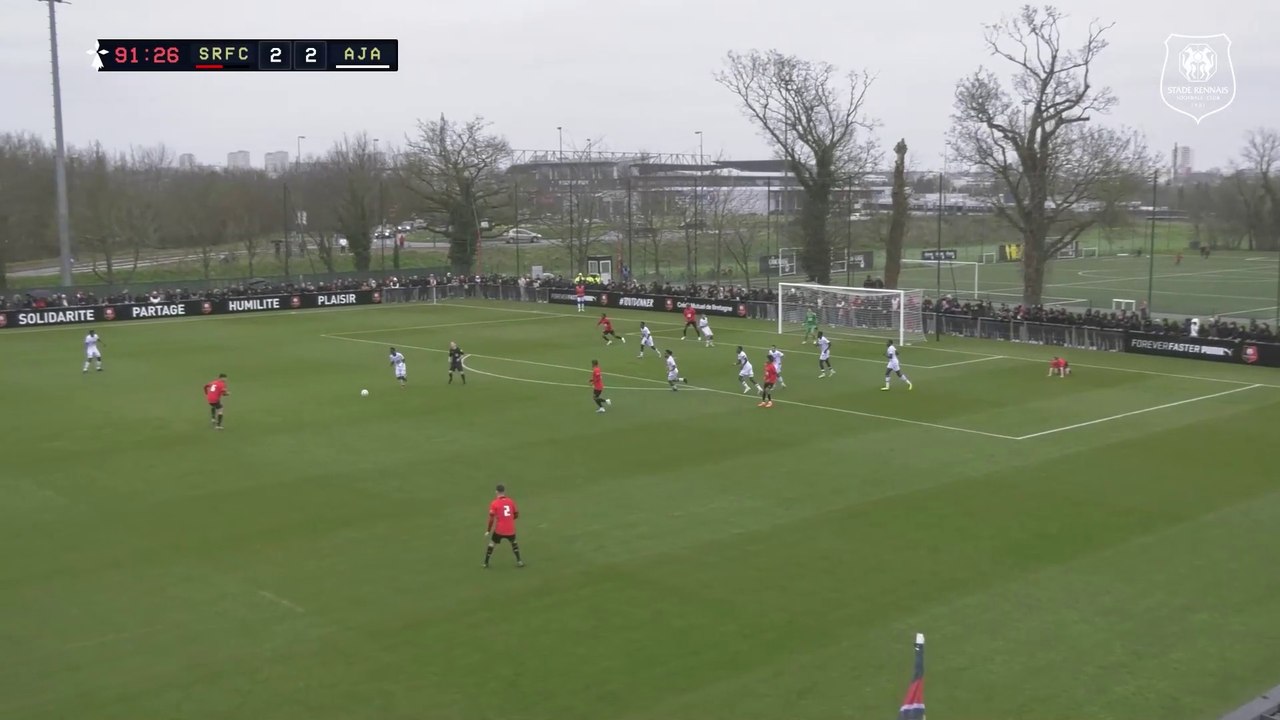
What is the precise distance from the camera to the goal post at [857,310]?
49219mm

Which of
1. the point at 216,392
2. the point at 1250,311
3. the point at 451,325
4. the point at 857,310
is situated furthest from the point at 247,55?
the point at 1250,311

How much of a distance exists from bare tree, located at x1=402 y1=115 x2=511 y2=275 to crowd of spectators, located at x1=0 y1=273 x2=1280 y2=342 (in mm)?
5366

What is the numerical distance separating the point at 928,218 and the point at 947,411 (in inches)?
3339

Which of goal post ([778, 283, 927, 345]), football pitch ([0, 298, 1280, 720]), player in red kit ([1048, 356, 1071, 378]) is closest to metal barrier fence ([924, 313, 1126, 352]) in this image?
goal post ([778, 283, 927, 345])

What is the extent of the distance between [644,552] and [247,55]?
67.4 ft

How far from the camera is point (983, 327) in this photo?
48594mm

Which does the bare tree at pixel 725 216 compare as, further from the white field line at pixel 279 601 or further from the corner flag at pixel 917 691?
the corner flag at pixel 917 691

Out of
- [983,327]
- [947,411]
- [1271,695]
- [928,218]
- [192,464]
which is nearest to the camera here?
[1271,695]

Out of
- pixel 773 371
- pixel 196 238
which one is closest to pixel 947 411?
pixel 773 371

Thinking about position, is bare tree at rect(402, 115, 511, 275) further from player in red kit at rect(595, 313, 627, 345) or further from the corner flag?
the corner flag

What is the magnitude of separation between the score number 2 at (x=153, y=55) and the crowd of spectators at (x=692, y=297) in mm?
32574

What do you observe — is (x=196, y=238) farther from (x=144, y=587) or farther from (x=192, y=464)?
(x=144, y=587)

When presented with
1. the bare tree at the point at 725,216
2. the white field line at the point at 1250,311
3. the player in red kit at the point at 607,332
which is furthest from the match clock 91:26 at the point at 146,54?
the white field line at the point at 1250,311

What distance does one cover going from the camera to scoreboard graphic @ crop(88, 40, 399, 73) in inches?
1192
